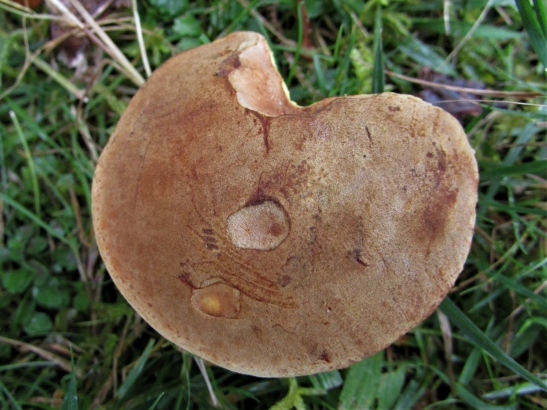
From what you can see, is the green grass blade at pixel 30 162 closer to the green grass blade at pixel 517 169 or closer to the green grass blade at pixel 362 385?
the green grass blade at pixel 362 385

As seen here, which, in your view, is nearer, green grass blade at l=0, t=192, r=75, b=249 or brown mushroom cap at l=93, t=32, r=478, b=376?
brown mushroom cap at l=93, t=32, r=478, b=376

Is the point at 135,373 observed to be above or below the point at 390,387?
above

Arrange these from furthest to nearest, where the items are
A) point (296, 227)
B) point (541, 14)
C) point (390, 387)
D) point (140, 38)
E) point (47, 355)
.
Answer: point (140, 38) → point (47, 355) → point (390, 387) → point (541, 14) → point (296, 227)

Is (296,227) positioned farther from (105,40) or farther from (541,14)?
(105,40)

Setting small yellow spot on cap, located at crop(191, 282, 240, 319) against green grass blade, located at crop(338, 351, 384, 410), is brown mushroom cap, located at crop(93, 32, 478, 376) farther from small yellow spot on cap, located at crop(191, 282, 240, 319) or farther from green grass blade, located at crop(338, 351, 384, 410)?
green grass blade, located at crop(338, 351, 384, 410)

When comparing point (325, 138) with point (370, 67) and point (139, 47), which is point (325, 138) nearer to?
point (370, 67)

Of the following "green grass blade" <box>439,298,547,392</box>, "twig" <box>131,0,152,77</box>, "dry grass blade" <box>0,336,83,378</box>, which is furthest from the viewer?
"twig" <box>131,0,152,77</box>

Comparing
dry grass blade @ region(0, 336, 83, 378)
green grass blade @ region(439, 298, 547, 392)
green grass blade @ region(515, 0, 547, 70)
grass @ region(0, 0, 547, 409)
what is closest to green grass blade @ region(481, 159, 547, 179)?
grass @ region(0, 0, 547, 409)

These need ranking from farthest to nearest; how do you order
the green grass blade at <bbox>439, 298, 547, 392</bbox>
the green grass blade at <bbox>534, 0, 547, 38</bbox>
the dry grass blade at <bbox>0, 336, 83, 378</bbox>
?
the dry grass blade at <bbox>0, 336, 83, 378</bbox> < the green grass blade at <bbox>439, 298, 547, 392</bbox> < the green grass blade at <bbox>534, 0, 547, 38</bbox>

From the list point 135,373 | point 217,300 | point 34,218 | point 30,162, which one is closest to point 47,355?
point 135,373
